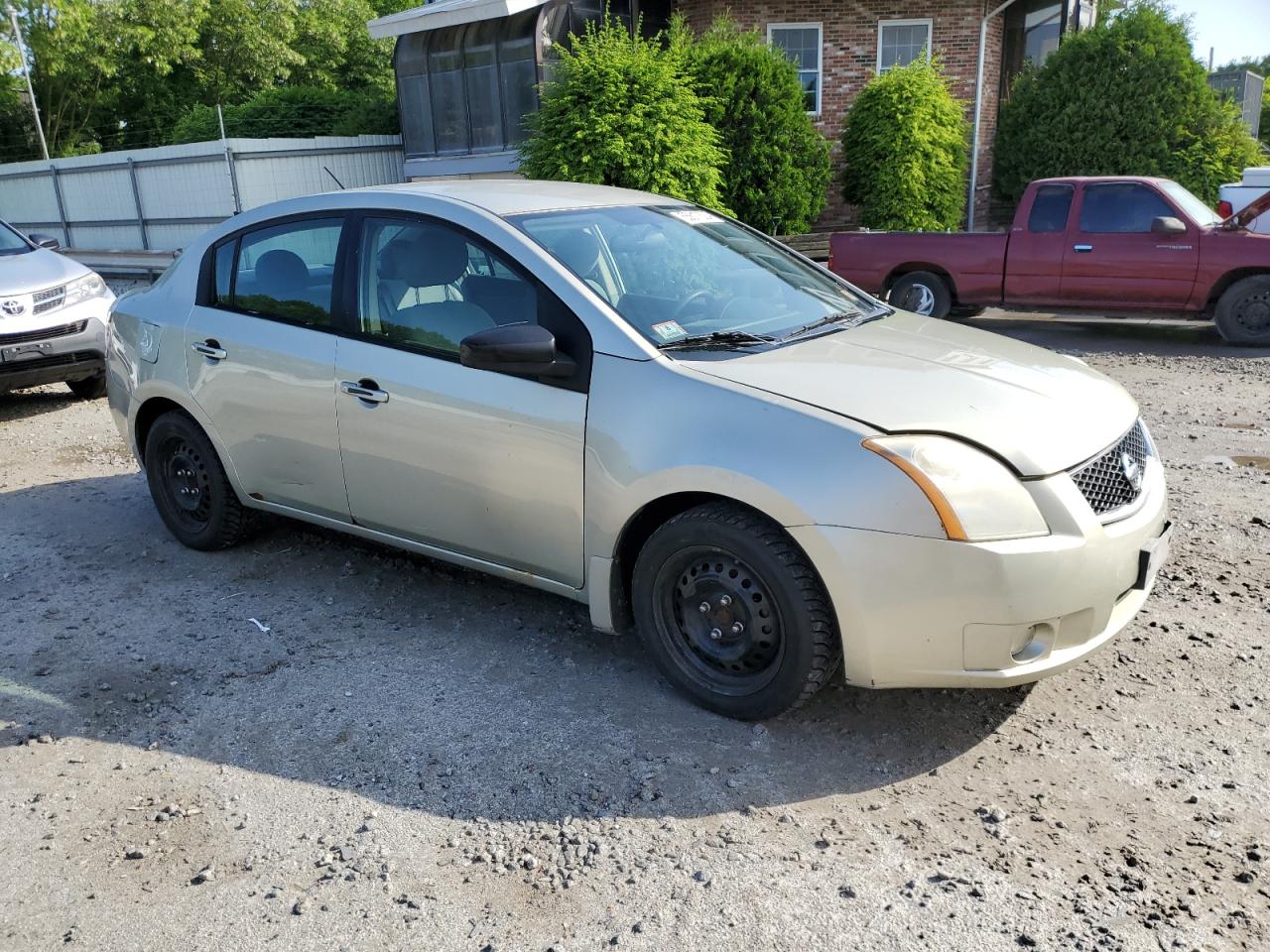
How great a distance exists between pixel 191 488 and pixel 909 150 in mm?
14314

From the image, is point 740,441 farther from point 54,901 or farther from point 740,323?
point 54,901

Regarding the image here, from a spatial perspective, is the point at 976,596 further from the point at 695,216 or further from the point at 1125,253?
the point at 1125,253

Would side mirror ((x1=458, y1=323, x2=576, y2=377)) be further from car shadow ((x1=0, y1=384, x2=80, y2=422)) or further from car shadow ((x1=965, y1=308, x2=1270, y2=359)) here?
car shadow ((x1=965, y1=308, x2=1270, y2=359))

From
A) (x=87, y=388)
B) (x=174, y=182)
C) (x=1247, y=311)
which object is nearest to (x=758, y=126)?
(x=1247, y=311)

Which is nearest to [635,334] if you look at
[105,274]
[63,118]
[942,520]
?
[942,520]

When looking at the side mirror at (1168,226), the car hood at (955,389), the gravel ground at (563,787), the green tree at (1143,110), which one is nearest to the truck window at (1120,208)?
the side mirror at (1168,226)

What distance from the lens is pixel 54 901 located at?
9.68 ft

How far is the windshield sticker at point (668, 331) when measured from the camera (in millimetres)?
3820

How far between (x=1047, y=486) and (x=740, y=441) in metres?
0.93

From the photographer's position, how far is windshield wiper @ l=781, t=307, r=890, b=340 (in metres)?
4.12

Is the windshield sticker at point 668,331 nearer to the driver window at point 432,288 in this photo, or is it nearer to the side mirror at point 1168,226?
the driver window at point 432,288

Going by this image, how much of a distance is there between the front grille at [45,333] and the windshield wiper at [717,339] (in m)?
6.76

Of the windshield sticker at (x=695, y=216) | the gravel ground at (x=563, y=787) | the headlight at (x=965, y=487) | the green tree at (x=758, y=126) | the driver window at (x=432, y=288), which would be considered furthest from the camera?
the green tree at (x=758, y=126)

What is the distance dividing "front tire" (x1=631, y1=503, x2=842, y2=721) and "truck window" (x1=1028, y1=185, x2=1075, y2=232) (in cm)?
942
